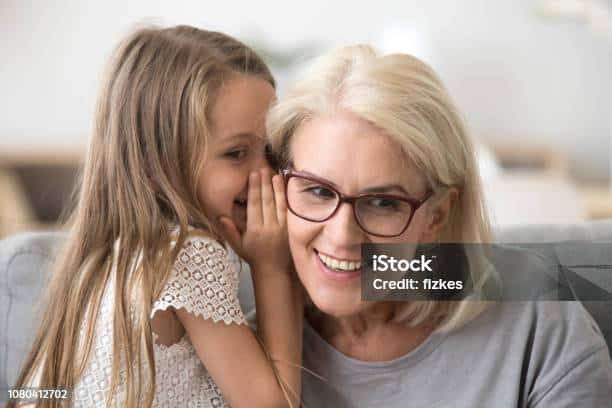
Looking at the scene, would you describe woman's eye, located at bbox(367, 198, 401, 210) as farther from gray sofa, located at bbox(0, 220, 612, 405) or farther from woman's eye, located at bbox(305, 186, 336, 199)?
gray sofa, located at bbox(0, 220, 612, 405)

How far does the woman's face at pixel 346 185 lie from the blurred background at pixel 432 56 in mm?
2381

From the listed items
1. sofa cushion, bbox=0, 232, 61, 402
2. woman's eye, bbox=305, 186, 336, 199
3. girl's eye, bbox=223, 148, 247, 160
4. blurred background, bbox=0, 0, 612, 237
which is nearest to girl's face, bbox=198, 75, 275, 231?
girl's eye, bbox=223, 148, 247, 160

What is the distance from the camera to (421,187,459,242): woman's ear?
0.70m

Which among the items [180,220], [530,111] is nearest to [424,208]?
[180,220]

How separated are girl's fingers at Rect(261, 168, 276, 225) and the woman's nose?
0.11 meters

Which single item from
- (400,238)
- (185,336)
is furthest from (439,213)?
(185,336)

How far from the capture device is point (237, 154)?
83cm

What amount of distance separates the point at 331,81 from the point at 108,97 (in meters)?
0.26

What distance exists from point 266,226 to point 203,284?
0.09 meters

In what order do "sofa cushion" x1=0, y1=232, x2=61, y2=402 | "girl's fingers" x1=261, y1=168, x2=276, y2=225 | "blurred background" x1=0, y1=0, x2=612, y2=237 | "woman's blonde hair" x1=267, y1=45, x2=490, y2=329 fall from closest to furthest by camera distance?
"woman's blonde hair" x1=267, y1=45, x2=490, y2=329, "girl's fingers" x1=261, y1=168, x2=276, y2=225, "sofa cushion" x1=0, y1=232, x2=61, y2=402, "blurred background" x1=0, y1=0, x2=612, y2=237

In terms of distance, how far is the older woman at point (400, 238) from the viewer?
68 cm

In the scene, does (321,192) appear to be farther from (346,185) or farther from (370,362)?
(370,362)

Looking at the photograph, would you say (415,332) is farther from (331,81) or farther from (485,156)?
(485,156)

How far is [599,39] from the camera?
320 cm
